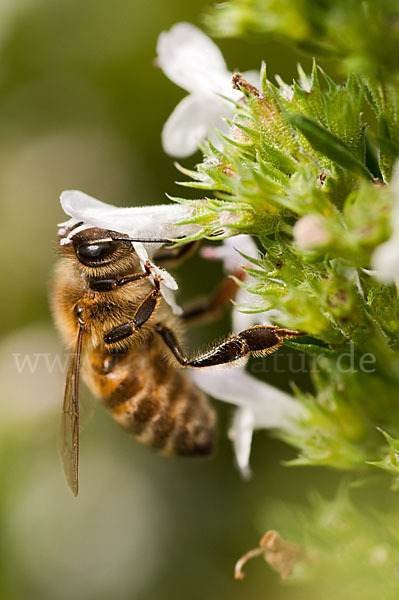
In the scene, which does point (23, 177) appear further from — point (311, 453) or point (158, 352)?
point (311, 453)

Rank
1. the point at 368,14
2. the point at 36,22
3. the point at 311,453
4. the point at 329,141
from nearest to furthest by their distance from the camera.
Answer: the point at 368,14, the point at 329,141, the point at 311,453, the point at 36,22

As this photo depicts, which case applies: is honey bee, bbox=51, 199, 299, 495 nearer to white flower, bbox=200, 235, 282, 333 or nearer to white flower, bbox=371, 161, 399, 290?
white flower, bbox=200, 235, 282, 333

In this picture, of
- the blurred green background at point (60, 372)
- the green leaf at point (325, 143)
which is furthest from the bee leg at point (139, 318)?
the blurred green background at point (60, 372)

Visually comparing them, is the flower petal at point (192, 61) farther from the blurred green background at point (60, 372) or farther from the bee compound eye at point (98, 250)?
the blurred green background at point (60, 372)

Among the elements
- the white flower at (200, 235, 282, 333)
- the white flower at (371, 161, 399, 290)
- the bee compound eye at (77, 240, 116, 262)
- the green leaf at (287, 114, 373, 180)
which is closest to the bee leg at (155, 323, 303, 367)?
the white flower at (200, 235, 282, 333)

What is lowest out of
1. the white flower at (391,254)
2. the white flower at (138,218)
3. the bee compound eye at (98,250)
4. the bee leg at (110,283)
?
the bee leg at (110,283)

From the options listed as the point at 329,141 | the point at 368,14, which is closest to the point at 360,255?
the point at 329,141
